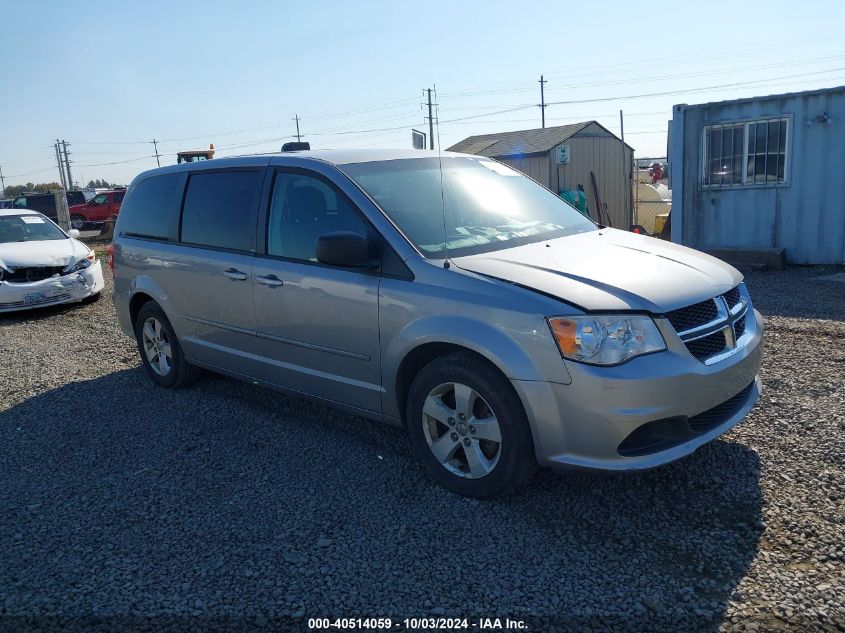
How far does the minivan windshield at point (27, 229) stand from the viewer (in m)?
10.5

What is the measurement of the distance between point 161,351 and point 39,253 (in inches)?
208

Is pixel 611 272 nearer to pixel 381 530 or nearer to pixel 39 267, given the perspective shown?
pixel 381 530

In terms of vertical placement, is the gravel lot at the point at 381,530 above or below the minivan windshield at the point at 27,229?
below

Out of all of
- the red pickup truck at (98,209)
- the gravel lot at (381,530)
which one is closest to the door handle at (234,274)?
the gravel lot at (381,530)

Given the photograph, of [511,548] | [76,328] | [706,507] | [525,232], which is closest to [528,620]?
[511,548]

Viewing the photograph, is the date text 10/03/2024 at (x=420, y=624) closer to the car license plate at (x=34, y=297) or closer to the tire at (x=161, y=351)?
the tire at (x=161, y=351)

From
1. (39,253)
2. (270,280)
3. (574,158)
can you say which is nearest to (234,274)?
(270,280)

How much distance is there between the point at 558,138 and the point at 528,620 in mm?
18674

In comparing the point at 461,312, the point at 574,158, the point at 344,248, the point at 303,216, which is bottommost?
the point at 461,312

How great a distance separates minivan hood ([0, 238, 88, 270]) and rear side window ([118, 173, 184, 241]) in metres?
4.30

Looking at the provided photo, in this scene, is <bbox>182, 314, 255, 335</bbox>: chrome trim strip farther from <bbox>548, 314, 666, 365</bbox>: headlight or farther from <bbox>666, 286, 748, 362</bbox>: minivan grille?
<bbox>666, 286, 748, 362</bbox>: minivan grille

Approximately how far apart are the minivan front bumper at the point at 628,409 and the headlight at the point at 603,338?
0.13 feet

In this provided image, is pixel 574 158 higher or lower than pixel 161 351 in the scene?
higher

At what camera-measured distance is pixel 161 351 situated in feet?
19.3
